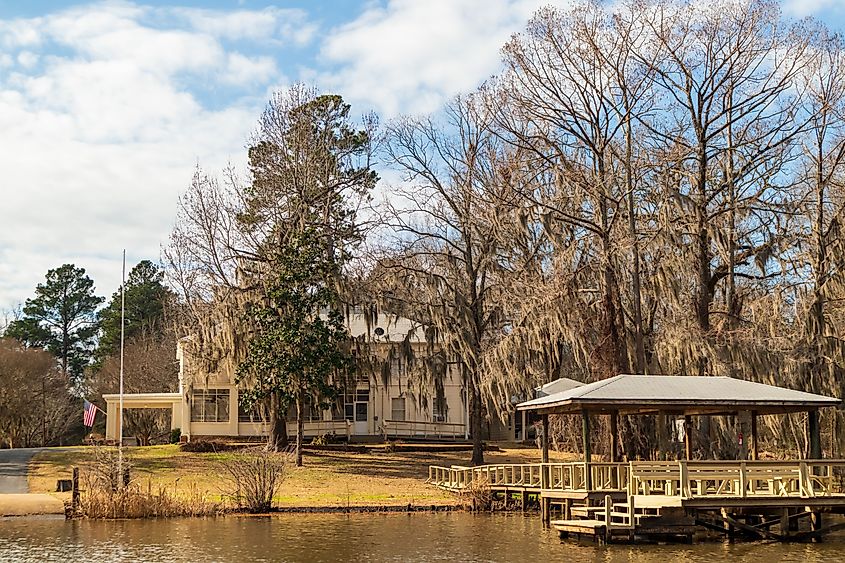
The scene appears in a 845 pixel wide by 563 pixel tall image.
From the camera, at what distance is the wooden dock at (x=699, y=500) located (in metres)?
20.1

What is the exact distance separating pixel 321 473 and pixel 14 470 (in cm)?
1030

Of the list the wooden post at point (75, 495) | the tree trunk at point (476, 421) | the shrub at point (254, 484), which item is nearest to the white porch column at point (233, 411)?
the tree trunk at point (476, 421)

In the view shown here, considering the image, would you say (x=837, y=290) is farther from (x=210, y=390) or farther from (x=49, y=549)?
(x=210, y=390)

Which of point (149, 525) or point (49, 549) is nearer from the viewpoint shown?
point (49, 549)

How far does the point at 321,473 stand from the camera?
109 feet

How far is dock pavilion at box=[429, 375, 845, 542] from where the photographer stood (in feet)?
66.2

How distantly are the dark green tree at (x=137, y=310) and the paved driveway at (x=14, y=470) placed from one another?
20.8m

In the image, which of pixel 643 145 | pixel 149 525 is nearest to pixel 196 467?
pixel 149 525

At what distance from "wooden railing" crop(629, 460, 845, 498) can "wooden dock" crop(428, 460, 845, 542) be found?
0.06 feet

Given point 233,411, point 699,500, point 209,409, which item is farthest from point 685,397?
point 209,409

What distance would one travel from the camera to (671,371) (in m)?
26.9

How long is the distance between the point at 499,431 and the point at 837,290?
24.6 m

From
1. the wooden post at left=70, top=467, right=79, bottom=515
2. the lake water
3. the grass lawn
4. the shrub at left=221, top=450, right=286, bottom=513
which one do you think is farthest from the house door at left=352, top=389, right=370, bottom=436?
the wooden post at left=70, top=467, right=79, bottom=515

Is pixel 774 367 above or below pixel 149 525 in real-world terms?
above
